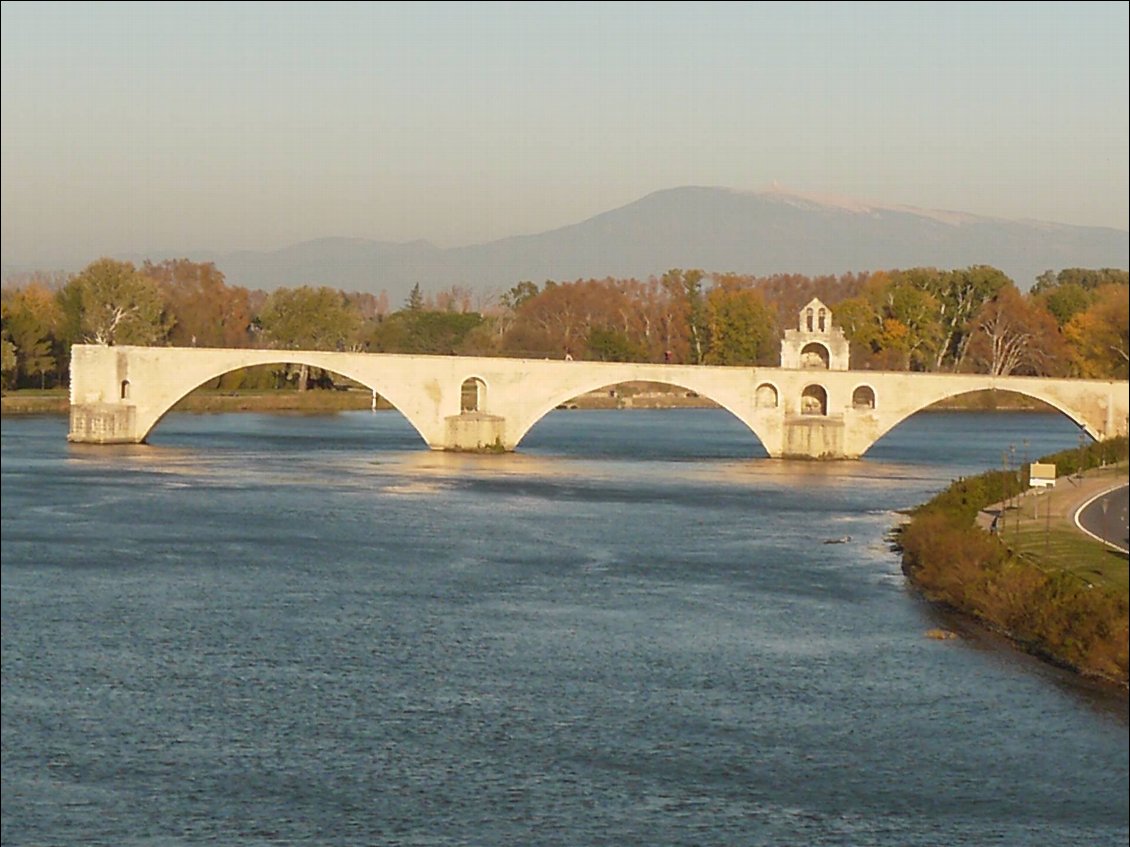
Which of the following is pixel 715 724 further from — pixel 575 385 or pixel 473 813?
pixel 575 385

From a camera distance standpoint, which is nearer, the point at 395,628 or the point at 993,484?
the point at 395,628

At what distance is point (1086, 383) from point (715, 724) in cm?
4472

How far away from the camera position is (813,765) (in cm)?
2322

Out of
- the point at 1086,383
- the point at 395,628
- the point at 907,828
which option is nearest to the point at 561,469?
the point at 1086,383

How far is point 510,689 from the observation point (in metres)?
27.1

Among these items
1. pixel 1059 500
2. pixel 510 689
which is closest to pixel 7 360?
pixel 1059 500

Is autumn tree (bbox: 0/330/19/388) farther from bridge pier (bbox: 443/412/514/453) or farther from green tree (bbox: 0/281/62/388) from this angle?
bridge pier (bbox: 443/412/514/453)

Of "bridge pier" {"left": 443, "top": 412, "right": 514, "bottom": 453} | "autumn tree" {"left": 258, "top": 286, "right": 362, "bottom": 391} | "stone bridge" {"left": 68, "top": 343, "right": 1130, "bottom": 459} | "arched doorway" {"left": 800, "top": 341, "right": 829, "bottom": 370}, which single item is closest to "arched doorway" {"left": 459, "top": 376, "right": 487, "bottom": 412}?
"stone bridge" {"left": 68, "top": 343, "right": 1130, "bottom": 459}

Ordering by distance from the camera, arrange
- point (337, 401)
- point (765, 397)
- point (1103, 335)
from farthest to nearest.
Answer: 1. point (337, 401)
2. point (765, 397)
3. point (1103, 335)

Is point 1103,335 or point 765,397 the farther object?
point 765,397

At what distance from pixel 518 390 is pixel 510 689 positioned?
43.7 meters

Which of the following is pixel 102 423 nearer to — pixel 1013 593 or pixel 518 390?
pixel 518 390

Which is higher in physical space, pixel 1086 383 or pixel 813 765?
pixel 1086 383

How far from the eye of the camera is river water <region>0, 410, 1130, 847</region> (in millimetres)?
21234
